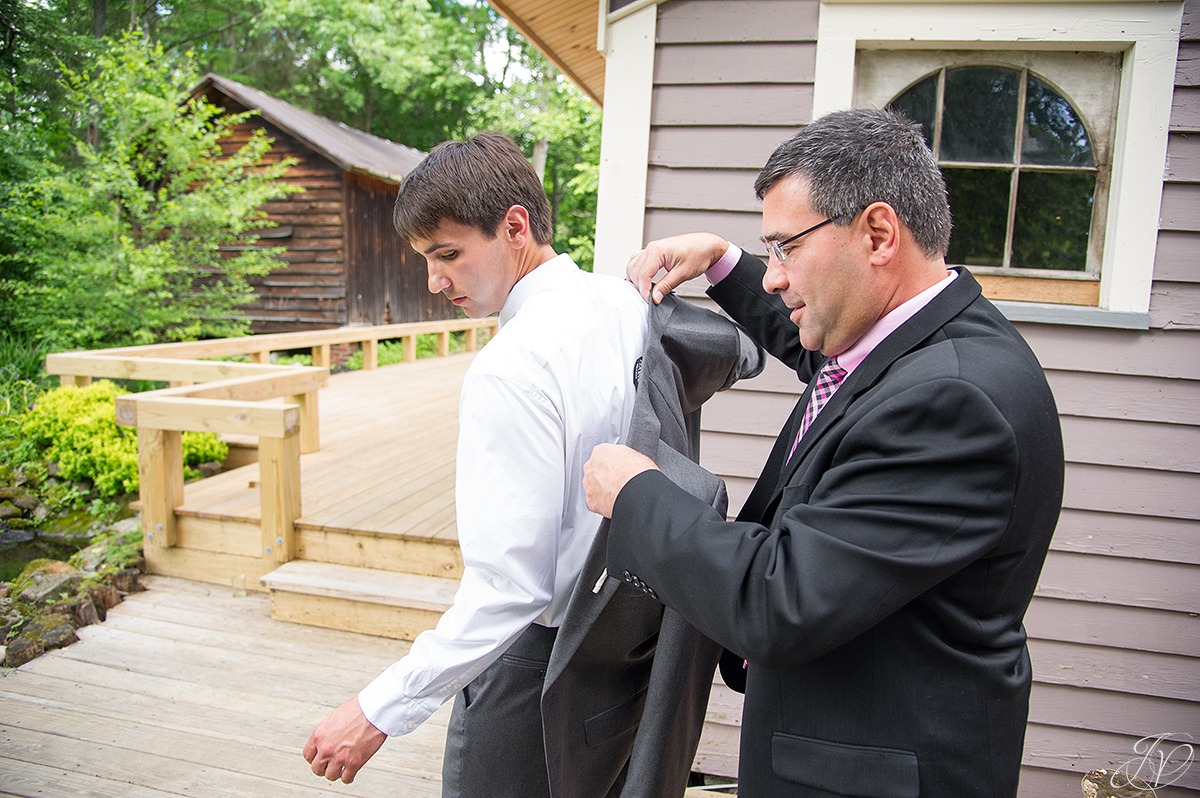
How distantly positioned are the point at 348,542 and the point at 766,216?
337 centimetres

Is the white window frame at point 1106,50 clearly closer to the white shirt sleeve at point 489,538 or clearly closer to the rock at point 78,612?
the white shirt sleeve at point 489,538

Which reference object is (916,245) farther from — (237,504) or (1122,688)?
(237,504)

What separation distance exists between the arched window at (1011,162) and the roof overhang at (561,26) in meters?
1.28

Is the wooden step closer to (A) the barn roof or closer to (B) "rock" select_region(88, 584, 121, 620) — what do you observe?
(B) "rock" select_region(88, 584, 121, 620)

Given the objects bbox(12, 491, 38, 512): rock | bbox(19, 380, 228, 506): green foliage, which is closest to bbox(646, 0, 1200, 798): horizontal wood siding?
bbox(19, 380, 228, 506): green foliage

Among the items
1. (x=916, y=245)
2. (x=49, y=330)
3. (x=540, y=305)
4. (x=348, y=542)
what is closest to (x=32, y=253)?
(x=49, y=330)

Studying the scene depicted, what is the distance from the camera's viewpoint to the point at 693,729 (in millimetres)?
1453

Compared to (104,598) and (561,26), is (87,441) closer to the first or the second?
(104,598)

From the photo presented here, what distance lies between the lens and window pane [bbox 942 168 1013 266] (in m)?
2.79

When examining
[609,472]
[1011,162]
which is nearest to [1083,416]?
[1011,162]

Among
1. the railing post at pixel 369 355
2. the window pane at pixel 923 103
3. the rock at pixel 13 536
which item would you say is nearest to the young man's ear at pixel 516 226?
the window pane at pixel 923 103

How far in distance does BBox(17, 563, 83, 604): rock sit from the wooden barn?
394 inches

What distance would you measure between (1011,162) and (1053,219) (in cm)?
25

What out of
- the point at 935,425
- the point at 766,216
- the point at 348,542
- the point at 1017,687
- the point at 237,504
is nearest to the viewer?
the point at 935,425
